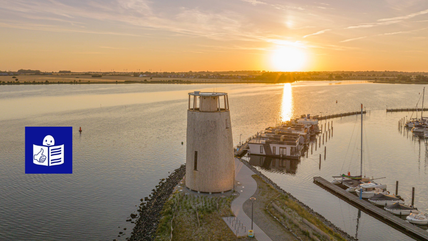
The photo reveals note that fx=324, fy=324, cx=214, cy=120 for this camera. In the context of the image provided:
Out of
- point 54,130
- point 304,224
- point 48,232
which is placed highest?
point 54,130

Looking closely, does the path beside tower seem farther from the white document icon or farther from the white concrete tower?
the white document icon

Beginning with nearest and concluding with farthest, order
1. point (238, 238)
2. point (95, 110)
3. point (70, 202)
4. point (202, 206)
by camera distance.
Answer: point (238, 238), point (202, 206), point (70, 202), point (95, 110)

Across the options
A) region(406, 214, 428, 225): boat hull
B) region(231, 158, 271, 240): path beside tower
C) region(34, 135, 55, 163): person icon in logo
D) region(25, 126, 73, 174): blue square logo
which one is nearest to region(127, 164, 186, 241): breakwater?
region(231, 158, 271, 240): path beside tower

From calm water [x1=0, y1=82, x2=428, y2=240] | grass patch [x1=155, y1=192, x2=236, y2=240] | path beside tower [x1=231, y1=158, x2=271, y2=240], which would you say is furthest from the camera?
calm water [x1=0, y1=82, x2=428, y2=240]

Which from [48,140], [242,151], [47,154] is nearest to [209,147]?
[48,140]

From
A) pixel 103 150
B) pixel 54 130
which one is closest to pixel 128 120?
pixel 103 150

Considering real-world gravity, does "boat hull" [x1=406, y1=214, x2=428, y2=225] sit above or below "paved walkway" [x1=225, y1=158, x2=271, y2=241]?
below

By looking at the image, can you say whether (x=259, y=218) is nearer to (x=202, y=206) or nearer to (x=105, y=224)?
(x=202, y=206)
